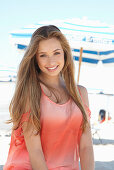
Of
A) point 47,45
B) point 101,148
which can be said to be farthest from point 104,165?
point 47,45

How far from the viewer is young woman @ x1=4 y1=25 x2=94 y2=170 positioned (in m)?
1.57

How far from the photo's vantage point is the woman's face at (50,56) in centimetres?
171

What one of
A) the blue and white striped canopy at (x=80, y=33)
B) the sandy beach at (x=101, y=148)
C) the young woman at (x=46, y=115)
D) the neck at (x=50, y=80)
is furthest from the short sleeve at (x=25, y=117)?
the blue and white striped canopy at (x=80, y=33)

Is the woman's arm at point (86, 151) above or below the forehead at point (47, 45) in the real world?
below

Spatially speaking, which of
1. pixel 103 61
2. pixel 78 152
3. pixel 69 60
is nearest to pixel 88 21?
pixel 103 61

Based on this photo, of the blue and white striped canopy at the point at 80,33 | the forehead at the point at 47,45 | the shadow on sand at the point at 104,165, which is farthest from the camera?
the blue and white striped canopy at the point at 80,33

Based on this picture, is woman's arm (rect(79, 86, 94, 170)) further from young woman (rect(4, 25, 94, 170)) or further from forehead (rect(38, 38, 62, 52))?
forehead (rect(38, 38, 62, 52))

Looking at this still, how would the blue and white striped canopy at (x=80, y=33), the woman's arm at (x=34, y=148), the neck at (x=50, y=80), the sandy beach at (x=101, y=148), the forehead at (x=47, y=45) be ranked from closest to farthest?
the woman's arm at (x=34, y=148)
the forehead at (x=47, y=45)
the neck at (x=50, y=80)
the sandy beach at (x=101, y=148)
the blue and white striped canopy at (x=80, y=33)

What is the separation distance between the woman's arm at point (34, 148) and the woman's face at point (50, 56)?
0.46 meters

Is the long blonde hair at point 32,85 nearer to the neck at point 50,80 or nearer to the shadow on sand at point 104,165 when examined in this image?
the neck at point 50,80

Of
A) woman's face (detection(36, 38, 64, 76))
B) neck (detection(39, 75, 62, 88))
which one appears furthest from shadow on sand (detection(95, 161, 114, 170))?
woman's face (detection(36, 38, 64, 76))

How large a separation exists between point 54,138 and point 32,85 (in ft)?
1.36

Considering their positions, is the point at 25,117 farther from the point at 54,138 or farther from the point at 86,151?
the point at 86,151

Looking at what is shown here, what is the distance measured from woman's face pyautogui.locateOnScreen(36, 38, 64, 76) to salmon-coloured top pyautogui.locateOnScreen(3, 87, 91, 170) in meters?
0.22
